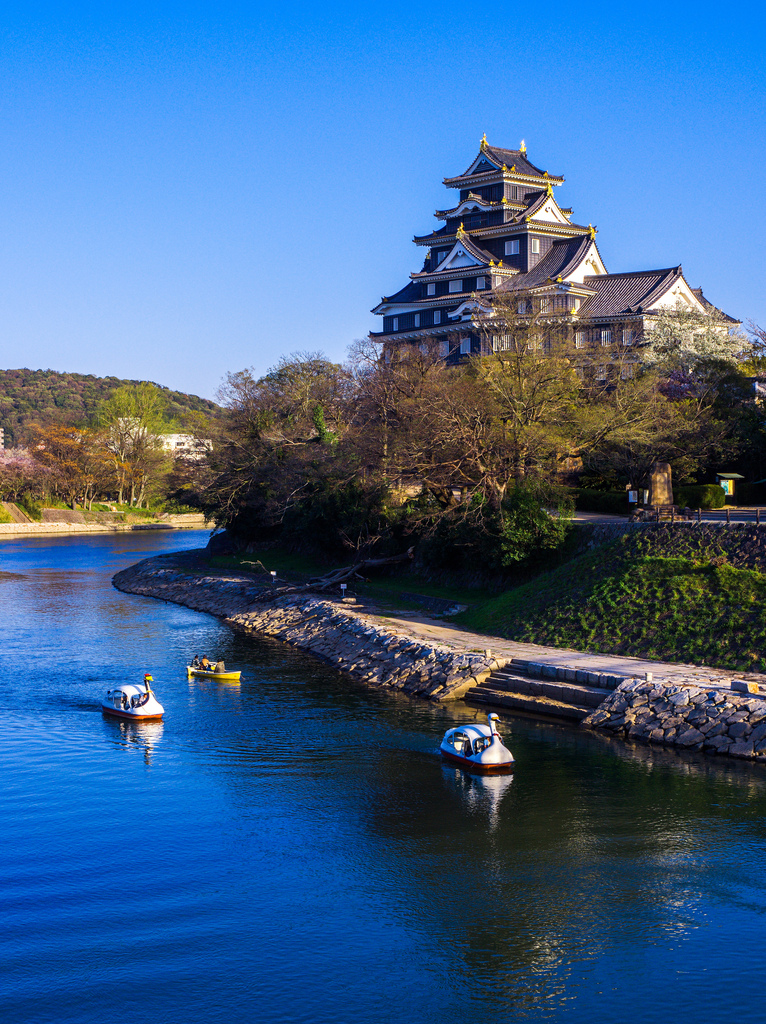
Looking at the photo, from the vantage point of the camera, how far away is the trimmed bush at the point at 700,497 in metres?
44.3

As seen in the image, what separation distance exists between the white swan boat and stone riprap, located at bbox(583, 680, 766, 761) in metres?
13.0

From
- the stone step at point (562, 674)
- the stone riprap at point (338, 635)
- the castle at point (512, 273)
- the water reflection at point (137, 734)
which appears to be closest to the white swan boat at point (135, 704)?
the water reflection at point (137, 734)

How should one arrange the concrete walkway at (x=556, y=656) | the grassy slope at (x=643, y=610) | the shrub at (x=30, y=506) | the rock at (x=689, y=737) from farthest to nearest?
the shrub at (x=30, y=506) → the grassy slope at (x=643, y=610) → the concrete walkway at (x=556, y=656) → the rock at (x=689, y=737)

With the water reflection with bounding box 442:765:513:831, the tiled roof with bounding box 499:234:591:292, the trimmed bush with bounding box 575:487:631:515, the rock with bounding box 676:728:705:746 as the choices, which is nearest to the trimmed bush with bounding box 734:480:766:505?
the trimmed bush with bounding box 575:487:631:515

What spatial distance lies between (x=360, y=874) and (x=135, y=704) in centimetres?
1308

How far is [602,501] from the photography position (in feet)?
160

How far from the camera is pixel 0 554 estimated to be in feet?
287

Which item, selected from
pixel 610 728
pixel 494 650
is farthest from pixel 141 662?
pixel 610 728

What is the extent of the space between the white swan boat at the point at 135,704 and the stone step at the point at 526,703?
990 centimetres

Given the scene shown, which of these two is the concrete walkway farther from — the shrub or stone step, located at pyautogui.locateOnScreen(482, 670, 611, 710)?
the shrub

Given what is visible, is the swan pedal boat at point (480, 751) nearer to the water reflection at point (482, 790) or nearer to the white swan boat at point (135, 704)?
the water reflection at point (482, 790)

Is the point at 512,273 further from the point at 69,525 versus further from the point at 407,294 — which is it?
the point at 69,525

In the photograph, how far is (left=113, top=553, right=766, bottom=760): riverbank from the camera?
968 inches

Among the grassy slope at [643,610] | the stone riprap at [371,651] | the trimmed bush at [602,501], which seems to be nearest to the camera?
the grassy slope at [643,610]
